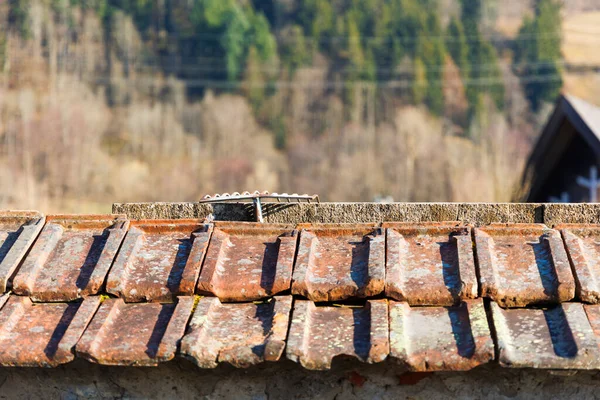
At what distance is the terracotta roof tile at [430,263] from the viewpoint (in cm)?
394

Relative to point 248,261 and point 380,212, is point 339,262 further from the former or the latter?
point 380,212

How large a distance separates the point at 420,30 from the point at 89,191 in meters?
31.0

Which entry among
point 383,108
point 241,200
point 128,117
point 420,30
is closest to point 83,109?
point 128,117

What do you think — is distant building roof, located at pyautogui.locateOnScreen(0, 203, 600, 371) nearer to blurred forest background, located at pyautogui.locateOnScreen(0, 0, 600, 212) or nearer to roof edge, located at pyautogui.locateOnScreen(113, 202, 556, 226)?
roof edge, located at pyautogui.locateOnScreen(113, 202, 556, 226)

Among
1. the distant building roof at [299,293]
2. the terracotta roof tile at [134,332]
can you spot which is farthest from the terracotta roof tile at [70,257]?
the terracotta roof tile at [134,332]

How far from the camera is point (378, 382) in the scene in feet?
12.9

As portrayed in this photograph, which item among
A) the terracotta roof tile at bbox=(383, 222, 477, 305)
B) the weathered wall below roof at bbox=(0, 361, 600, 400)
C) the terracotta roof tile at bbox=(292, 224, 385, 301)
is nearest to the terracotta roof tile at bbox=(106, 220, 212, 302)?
the weathered wall below roof at bbox=(0, 361, 600, 400)

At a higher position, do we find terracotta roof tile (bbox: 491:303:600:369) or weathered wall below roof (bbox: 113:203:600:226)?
weathered wall below roof (bbox: 113:203:600:226)

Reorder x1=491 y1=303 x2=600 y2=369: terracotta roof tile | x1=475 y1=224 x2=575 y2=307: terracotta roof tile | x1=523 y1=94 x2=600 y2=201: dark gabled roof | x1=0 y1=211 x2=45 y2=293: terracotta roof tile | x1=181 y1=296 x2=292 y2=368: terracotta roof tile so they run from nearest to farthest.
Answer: x1=491 y1=303 x2=600 y2=369: terracotta roof tile → x1=181 y1=296 x2=292 y2=368: terracotta roof tile → x1=475 y1=224 x2=575 y2=307: terracotta roof tile → x1=0 y1=211 x2=45 y2=293: terracotta roof tile → x1=523 y1=94 x2=600 y2=201: dark gabled roof

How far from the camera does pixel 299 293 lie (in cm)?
398

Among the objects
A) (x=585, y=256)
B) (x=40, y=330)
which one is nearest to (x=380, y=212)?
(x=585, y=256)

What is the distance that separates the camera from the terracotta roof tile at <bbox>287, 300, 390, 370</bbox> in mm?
3658

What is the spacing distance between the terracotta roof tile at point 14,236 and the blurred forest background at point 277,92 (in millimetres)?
44489

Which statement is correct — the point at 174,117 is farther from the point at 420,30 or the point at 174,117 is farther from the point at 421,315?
the point at 421,315
